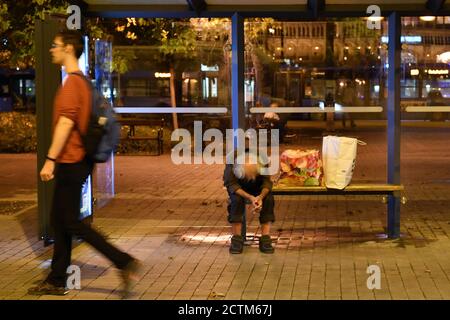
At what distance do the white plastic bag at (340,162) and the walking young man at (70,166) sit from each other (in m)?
2.62

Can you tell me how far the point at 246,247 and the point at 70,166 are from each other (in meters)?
2.65

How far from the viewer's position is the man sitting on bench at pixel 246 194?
7641mm

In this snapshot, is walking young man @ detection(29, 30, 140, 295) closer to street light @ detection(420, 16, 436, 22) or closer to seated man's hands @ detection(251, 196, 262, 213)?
seated man's hands @ detection(251, 196, 262, 213)

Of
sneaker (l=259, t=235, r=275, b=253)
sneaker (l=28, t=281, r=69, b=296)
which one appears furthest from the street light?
sneaker (l=28, t=281, r=69, b=296)

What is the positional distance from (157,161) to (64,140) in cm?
1129

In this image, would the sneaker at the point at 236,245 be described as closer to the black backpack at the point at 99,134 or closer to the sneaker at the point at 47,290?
the sneaker at the point at 47,290

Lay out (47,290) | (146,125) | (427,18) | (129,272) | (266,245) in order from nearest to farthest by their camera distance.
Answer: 1. (129,272)
2. (47,290)
3. (266,245)
4. (427,18)
5. (146,125)

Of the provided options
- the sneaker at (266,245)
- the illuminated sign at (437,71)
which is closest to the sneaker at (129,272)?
the sneaker at (266,245)

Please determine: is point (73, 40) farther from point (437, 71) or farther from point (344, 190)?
point (437, 71)

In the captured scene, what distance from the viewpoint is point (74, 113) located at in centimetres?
591

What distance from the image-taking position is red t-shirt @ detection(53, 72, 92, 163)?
592 centimetres

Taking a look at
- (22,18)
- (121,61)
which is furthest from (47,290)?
(121,61)

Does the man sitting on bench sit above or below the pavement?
above

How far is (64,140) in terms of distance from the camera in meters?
5.88
